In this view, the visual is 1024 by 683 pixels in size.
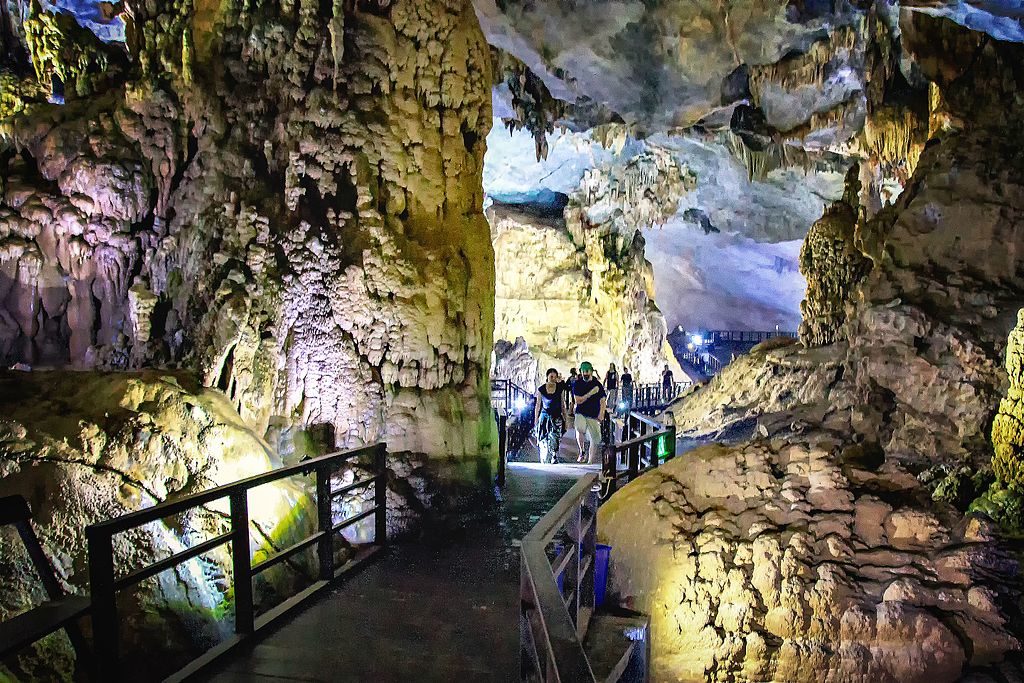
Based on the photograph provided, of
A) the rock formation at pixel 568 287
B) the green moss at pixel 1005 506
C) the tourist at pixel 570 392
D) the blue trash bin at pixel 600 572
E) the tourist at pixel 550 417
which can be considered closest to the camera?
the blue trash bin at pixel 600 572

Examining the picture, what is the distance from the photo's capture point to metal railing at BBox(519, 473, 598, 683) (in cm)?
200

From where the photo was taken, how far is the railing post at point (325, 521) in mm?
4758

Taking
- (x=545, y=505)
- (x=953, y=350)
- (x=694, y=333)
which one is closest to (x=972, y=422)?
(x=953, y=350)

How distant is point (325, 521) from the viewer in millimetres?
4805

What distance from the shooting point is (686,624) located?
4.85 m

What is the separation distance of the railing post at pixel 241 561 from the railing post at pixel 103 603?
0.81 meters

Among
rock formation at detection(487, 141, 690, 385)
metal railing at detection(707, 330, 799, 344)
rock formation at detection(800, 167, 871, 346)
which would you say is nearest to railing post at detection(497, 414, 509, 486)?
rock formation at detection(800, 167, 871, 346)

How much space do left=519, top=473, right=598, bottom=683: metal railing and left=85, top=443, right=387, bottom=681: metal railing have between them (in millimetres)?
1782

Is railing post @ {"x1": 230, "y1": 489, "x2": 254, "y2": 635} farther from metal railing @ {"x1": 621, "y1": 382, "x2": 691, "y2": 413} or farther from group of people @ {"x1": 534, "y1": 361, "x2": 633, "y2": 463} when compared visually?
metal railing @ {"x1": 621, "y1": 382, "x2": 691, "y2": 413}

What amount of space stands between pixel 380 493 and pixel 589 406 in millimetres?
4896

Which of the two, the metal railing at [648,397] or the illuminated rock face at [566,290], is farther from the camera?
the illuminated rock face at [566,290]

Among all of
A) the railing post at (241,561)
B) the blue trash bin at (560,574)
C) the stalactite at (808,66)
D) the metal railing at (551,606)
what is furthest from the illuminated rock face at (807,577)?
the stalactite at (808,66)

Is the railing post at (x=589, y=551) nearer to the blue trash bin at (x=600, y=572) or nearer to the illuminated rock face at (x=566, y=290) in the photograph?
the blue trash bin at (x=600, y=572)

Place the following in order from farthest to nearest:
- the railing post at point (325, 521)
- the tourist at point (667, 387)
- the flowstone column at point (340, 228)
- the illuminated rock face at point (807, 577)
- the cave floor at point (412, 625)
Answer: the tourist at point (667, 387) < the flowstone column at point (340, 228) < the railing post at point (325, 521) < the illuminated rock face at point (807, 577) < the cave floor at point (412, 625)
